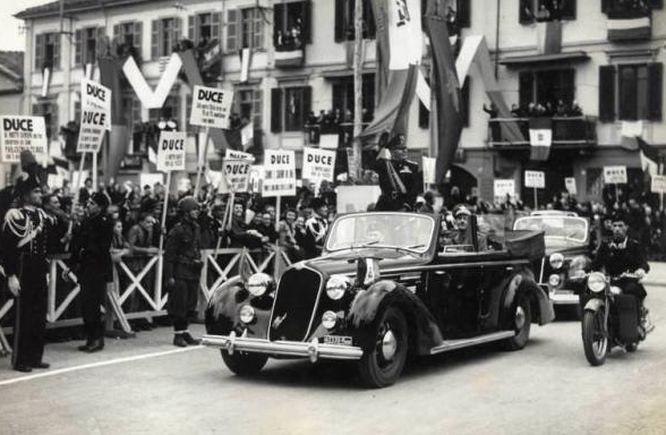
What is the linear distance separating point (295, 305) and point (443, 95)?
16441 millimetres

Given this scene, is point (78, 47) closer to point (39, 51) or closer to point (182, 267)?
point (39, 51)

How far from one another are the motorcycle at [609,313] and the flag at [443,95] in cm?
1292

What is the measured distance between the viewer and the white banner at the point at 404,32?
23469 mm

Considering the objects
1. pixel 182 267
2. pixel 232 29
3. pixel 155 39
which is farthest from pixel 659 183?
pixel 155 39

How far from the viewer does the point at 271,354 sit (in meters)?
9.46

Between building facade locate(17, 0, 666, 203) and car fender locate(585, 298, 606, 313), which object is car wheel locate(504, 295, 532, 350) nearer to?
car fender locate(585, 298, 606, 313)

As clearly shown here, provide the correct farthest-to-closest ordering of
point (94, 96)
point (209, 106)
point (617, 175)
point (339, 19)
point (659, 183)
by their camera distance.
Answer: point (339, 19), point (617, 175), point (659, 183), point (209, 106), point (94, 96)

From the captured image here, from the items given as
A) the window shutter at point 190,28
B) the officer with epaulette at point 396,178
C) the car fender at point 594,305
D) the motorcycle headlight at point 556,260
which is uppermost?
the window shutter at point 190,28

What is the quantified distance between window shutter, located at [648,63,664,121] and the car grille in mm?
26807

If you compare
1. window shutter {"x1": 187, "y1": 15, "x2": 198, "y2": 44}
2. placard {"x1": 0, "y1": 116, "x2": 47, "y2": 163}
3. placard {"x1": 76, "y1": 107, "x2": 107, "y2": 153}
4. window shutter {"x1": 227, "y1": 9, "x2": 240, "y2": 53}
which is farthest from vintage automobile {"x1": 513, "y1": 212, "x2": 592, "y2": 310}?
window shutter {"x1": 187, "y1": 15, "x2": 198, "y2": 44}

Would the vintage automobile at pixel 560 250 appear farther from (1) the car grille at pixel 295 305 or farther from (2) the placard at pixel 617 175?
(2) the placard at pixel 617 175

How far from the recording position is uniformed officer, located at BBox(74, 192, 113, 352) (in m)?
11.9

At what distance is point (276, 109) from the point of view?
42.4 meters

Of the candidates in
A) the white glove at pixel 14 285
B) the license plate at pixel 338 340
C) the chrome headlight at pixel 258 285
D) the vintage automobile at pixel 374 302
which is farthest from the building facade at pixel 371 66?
the license plate at pixel 338 340
